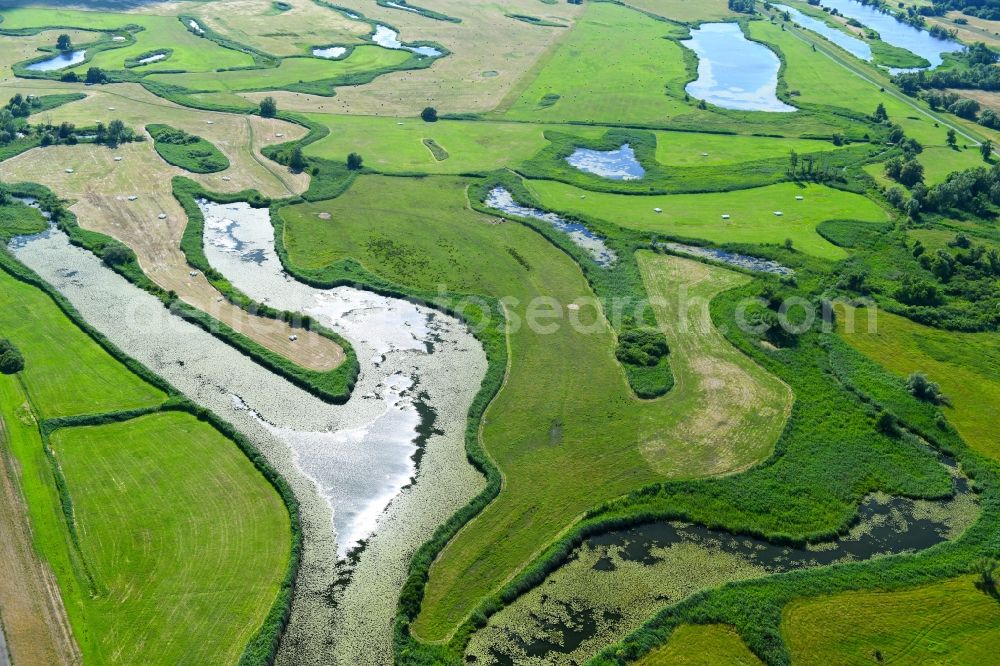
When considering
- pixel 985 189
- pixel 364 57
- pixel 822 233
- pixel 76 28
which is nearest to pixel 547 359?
pixel 822 233

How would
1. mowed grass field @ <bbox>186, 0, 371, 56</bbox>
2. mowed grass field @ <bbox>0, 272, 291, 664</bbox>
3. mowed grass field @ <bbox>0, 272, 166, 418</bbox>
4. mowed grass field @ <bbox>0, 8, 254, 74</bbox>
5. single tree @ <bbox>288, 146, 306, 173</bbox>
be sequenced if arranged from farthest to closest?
1. mowed grass field @ <bbox>186, 0, 371, 56</bbox>
2. mowed grass field @ <bbox>0, 8, 254, 74</bbox>
3. single tree @ <bbox>288, 146, 306, 173</bbox>
4. mowed grass field @ <bbox>0, 272, 166, 418</bbox>
5. mowed grass field @ <bbox>0, 272, 291, 664</bbox>

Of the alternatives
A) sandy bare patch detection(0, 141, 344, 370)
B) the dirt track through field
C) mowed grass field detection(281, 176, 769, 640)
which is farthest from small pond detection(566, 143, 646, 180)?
the dirt track through field

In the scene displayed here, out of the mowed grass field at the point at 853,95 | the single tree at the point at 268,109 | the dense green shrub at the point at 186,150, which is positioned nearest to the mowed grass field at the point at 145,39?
the single tree at the point at 268,109

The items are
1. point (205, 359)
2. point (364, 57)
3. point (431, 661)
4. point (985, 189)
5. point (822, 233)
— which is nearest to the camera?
point (431, 661)

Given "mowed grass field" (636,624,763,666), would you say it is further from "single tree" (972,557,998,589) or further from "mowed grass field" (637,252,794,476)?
"single tree" (972,557,998,589)

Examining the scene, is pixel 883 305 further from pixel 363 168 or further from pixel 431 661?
pixel 363 168

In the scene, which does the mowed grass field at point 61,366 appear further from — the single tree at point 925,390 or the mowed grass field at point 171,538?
the single tree at point 925,390

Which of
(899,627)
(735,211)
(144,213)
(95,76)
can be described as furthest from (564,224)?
(95,76)
